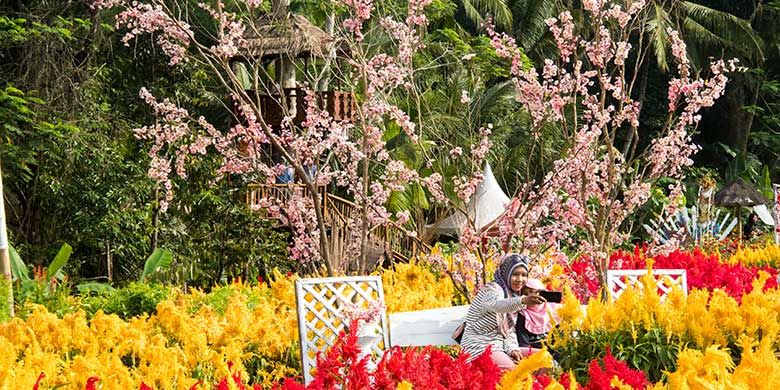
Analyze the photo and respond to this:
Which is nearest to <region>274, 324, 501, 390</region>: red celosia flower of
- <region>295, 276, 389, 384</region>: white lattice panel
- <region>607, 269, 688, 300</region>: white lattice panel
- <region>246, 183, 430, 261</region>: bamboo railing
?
<region>295, 276, 389, 384</region>: white lattice panel

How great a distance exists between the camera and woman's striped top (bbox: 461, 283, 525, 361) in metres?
6.30

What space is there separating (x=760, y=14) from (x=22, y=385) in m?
29.9

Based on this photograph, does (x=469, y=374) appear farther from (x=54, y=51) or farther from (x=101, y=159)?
(x=54, y=51)

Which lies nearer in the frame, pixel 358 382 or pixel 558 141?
pixel 358 382

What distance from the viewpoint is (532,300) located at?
587cm

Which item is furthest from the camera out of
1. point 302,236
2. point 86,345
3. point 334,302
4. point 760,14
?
point 760,14

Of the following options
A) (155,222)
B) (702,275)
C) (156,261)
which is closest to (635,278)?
(702,275)

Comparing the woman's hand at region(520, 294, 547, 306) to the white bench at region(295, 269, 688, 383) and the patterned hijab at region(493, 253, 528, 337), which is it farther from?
the white bench at region(295, 269, 688, 383)

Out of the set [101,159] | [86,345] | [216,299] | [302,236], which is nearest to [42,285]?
[216,299]

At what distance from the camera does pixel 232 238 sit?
46.2 ft

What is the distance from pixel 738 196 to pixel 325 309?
15.1 meters

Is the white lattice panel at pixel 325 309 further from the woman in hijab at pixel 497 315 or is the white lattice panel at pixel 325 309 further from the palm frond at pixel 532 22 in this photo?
the palm frond at pixel 532 22

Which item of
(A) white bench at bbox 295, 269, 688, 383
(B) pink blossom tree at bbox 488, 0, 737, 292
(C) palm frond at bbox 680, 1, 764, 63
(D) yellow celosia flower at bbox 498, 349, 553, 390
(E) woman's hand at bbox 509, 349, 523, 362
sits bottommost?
(E) woman's hand at bbox 509, 349, 523, 362

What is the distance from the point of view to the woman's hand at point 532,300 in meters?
5.81
